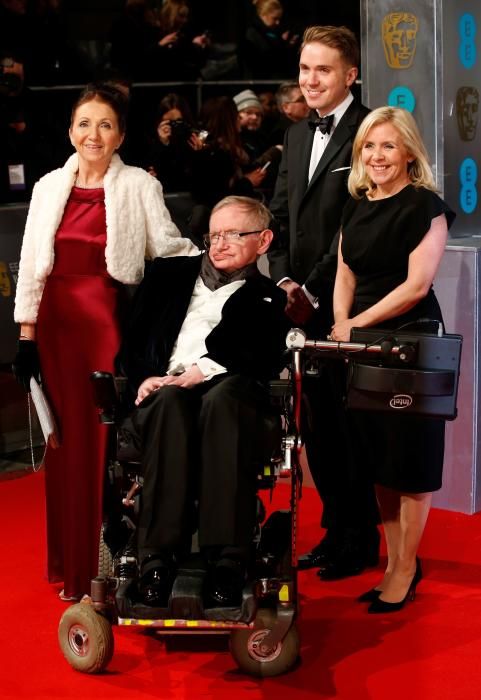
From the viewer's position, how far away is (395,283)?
4.24 m

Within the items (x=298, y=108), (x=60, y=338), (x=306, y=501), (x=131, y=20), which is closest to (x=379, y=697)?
(x=60, y=338)

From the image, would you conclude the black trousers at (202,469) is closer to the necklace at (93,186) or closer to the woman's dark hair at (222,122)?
the necklace at (93,186)

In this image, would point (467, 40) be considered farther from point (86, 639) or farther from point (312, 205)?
point (86, 639)

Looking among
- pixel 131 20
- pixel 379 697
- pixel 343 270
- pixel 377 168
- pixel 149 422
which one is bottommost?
pixel 379 697

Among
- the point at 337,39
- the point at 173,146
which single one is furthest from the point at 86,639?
the point at 173,146

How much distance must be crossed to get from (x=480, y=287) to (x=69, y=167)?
1.75 meters

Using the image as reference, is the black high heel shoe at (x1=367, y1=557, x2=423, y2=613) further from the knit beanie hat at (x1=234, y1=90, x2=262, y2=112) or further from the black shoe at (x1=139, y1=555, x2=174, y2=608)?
the knit beanie hat at (x1=234, y1=90, x2=262, y2=112)

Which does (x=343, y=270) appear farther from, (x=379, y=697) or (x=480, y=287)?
(x=379, y=697)

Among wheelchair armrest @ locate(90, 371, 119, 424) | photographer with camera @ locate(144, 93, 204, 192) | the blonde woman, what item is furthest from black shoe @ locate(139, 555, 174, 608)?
photographer with camera @ locate(144, 93, 204, 192)

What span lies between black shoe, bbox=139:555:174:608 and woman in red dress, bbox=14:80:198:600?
2.73ft

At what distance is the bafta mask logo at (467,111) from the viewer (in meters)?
5.20

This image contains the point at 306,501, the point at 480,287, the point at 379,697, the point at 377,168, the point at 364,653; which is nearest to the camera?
the point at 379,697

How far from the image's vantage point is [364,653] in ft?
12.8

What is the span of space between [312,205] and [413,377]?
3.63 feet
